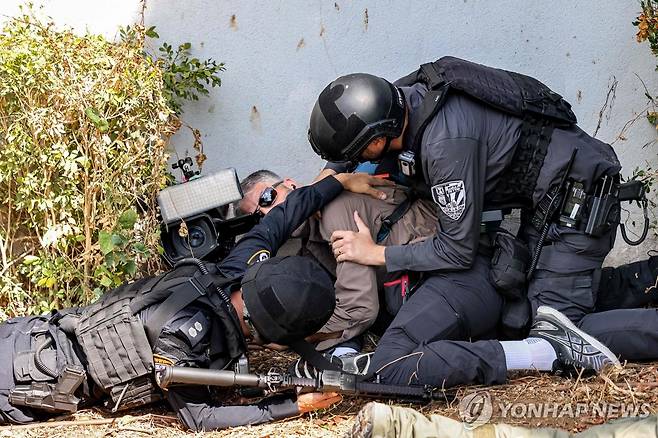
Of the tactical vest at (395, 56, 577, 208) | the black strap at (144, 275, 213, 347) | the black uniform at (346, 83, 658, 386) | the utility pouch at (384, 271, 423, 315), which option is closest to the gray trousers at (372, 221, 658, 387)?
the black uniform at (346, 83, 658, 386)

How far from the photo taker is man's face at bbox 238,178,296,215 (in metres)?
5.11

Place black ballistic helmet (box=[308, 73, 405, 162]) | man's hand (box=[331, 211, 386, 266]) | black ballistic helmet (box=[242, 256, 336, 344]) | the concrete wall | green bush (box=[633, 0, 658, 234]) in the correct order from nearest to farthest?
black ballistic helmet (box=[242, 256, 336, 344])
black ballistic helmet (box=[308, 73, 405, 162])
man's hand (box=[331, 211, 386, 266])
green bush (box=[633, 0, 658, 234])
the concrete wall

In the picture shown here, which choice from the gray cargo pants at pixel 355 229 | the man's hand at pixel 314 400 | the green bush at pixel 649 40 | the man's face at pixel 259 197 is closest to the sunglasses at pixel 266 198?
the man's face at pixel 259 197

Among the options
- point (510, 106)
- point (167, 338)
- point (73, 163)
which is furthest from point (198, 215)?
point (510, 106)

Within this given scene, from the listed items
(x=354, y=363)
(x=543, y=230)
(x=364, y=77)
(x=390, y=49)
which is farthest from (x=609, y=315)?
(x=390, y=49)

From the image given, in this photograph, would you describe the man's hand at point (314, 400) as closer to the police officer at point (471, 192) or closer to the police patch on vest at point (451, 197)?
the police officer at point (471, 192)

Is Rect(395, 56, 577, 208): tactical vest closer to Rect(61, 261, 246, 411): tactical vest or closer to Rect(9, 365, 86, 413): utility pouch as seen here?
Rect(61, 261, 246, 411): tactical vest

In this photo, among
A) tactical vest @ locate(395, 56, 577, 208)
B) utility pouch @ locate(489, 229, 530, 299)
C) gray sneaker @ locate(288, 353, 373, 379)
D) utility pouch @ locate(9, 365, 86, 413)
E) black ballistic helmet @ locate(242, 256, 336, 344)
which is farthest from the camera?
utility pouch @ locate(489, 229, 530, 299)

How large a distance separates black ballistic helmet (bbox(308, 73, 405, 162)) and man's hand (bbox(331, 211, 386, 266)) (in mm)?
→ 469

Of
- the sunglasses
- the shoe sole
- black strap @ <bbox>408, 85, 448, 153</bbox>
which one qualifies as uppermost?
black strap @ <bbox>408, 85, 448, 153</bbox>

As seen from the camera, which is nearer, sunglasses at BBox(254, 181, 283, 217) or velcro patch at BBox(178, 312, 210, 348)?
velcro patch at BBox(178, 312, 210, 348)

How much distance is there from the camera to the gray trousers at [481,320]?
4.29 m

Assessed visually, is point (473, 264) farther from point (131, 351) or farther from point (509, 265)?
point (131, 351)

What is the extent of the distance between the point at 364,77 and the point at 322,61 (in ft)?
3.49
